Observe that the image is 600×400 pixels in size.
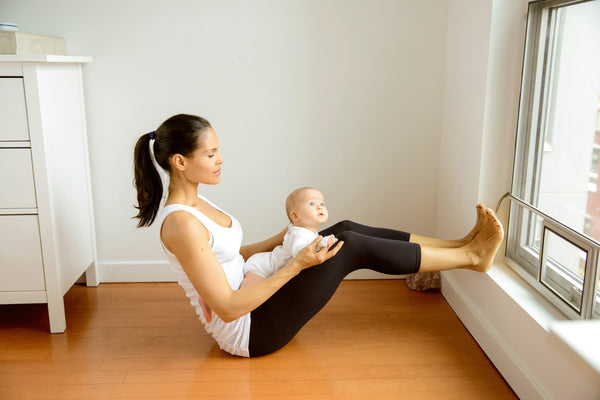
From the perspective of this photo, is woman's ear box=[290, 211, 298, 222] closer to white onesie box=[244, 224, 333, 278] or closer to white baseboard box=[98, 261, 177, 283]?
white onesie box=[244, 224, 333, 278]

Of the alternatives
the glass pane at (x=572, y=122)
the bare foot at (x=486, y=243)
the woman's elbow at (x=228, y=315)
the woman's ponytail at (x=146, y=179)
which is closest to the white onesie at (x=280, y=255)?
the woman's elbow at (x=228, y=315)

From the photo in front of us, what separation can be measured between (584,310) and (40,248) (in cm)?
190

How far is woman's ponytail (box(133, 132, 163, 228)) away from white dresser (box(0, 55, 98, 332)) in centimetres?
47

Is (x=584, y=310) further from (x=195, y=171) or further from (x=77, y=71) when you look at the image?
(x=77, y=71)

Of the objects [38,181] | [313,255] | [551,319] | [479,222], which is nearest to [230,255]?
[313,255]

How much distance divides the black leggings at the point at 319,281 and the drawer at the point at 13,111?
1.08 metres

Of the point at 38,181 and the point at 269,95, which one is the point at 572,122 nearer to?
the point at 269,95

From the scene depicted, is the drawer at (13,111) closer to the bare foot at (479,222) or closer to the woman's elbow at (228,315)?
the woman's elbow at (228,315)

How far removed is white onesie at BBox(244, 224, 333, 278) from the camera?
196cm

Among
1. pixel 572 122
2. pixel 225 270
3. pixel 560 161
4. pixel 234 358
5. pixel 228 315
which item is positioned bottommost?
pixel 234 358

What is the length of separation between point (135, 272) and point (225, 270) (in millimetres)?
1017

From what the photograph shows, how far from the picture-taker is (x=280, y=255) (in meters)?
2.06

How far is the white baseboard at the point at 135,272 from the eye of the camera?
277 cm

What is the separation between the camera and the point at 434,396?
1.82m
